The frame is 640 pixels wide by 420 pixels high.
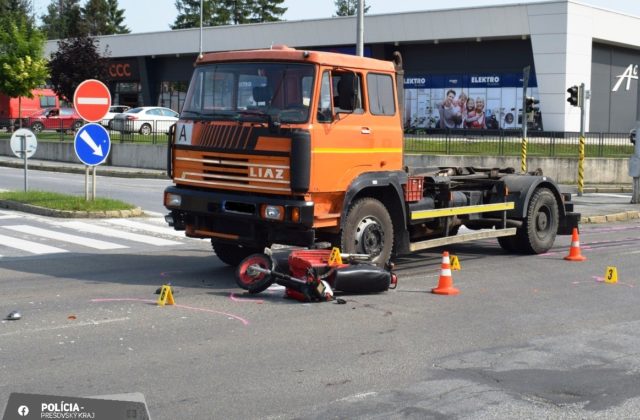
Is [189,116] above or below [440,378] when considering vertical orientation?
above

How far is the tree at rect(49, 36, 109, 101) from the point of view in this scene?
2136 inches

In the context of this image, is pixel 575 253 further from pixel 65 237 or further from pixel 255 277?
pixel 65 237

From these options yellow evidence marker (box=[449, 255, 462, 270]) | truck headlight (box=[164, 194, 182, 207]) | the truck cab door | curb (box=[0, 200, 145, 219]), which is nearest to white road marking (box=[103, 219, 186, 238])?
curb (box=[0, 200, 145, 219])

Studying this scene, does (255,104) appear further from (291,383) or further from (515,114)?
(515,114)

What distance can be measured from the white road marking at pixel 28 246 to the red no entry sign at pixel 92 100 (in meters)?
3.48

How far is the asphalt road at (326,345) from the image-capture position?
6.31 m

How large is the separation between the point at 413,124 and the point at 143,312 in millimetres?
46136

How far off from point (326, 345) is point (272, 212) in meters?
2.79

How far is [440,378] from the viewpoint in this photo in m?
6.92

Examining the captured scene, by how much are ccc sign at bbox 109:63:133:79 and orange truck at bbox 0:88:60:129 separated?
7.50 m

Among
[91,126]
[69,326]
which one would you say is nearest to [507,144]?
[91,126]

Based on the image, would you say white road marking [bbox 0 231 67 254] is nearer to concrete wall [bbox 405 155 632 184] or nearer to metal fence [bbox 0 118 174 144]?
metal fence [bbox 0 118 174 144]

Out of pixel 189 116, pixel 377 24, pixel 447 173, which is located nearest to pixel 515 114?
pixel 377 24

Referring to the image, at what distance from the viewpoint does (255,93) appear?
10.8 meters
